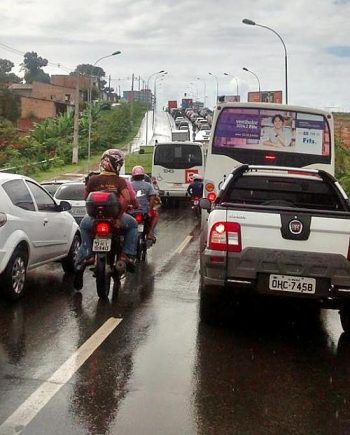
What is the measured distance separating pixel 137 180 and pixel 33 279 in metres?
2.90

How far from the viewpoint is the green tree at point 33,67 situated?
133500 mm

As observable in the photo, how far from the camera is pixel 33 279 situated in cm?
969

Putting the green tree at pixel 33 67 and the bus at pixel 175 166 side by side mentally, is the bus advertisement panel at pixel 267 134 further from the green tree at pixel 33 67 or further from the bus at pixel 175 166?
the green tree at pixel 33 67

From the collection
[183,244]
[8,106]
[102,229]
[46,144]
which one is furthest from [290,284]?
[8,106]

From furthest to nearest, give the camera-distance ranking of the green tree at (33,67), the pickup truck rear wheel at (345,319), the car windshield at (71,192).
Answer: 1. the green tree at (33,67)
2. the car windshield at (71,192)
3. the pickup truck rear wheel at (345,319)

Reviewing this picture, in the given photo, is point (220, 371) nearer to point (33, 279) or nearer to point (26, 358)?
point (26, 358)

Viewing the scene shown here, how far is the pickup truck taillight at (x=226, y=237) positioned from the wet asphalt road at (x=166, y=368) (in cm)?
93

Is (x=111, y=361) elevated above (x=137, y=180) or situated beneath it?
situated beneath

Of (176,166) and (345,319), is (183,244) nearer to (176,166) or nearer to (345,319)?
(345,319)

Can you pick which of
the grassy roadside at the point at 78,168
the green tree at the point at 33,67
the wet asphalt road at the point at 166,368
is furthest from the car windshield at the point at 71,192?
the green tree at the point at 33,67

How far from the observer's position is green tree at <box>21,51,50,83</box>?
133500 mm

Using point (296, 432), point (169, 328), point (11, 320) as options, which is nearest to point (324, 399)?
point (296, 432)

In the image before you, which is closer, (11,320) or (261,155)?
(11,320)

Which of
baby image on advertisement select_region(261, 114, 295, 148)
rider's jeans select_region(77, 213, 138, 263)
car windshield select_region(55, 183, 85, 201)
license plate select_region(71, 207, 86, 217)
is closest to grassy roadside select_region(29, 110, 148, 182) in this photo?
car windshield select_region(55, 183, 85, 201)
